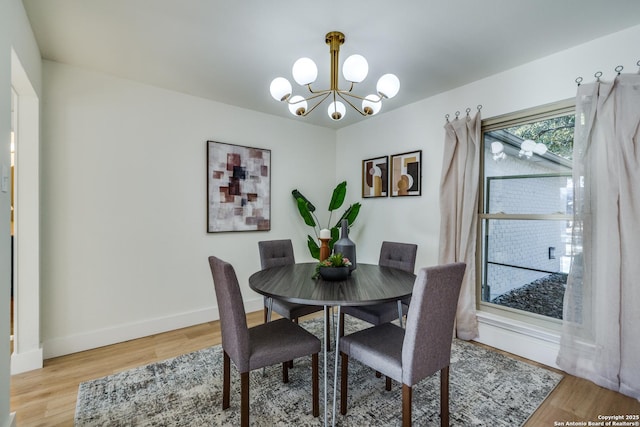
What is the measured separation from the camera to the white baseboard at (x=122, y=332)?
2.63 metres

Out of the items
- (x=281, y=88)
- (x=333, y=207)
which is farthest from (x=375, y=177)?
(x=281, y=88)

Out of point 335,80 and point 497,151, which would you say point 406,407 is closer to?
point 335,80

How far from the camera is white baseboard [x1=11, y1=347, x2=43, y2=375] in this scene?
2.32m

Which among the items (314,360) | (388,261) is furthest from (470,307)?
(314,360)

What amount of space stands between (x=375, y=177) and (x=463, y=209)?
1.31 m

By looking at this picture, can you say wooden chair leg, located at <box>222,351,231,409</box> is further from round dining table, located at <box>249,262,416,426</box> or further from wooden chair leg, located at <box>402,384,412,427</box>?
wooden chair leg, located at <box>402,384,412,427</box>

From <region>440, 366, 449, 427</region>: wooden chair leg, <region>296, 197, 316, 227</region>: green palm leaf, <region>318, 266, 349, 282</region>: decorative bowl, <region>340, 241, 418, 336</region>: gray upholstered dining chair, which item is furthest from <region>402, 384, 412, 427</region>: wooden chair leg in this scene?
<region>296, 197, 316, 227</region>: green palm leaf

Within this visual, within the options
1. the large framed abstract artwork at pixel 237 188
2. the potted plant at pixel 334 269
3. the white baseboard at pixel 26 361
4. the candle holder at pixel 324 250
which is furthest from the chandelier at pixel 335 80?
the white baseboard at pixel 26 361

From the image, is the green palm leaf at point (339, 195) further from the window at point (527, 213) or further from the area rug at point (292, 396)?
the area rug at point (292, 396)

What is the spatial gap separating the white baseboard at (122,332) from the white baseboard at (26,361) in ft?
0.63

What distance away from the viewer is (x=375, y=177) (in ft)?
13.0

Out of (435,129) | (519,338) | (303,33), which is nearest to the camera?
(303,33)

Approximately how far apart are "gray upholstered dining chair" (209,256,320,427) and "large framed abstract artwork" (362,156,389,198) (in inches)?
93.2

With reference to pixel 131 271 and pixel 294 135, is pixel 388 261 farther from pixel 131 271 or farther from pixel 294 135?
pixel 131 271
